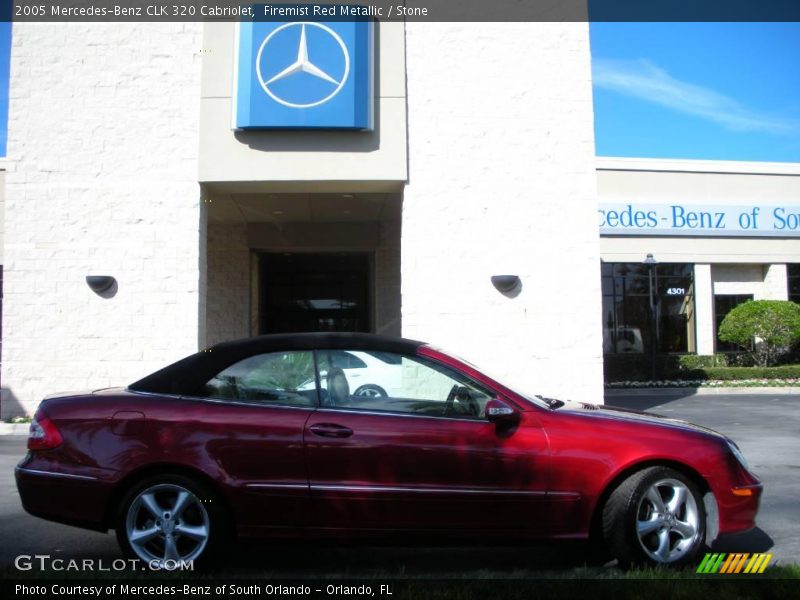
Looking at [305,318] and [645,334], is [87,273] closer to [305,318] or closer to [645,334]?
[305,318]

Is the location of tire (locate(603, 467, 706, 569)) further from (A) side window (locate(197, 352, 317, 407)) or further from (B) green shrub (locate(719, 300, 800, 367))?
(B) green shrub (locate(719, 300, 800, 367))

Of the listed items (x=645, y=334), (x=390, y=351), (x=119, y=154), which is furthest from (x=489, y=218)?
(x=645, y=334)

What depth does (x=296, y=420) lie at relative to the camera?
14.6 feet

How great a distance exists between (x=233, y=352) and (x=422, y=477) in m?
1.44

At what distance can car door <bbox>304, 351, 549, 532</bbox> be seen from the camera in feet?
14.3

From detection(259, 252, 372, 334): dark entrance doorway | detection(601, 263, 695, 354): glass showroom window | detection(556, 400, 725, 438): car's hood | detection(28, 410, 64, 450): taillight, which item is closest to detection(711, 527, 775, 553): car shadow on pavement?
detection(556, 400, 725, 438): car's hood

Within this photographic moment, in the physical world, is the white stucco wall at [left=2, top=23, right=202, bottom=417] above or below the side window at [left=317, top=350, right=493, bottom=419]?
above

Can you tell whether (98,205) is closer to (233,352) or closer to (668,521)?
(233,352)

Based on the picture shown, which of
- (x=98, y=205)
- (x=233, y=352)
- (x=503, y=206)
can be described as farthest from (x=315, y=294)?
(x=233, y=352)

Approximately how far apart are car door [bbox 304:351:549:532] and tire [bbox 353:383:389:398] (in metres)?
0.27

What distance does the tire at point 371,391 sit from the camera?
4.67 m

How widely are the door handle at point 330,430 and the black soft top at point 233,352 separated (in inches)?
21.3

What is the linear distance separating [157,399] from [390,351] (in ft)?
4.80

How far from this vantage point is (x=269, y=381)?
4668mm
